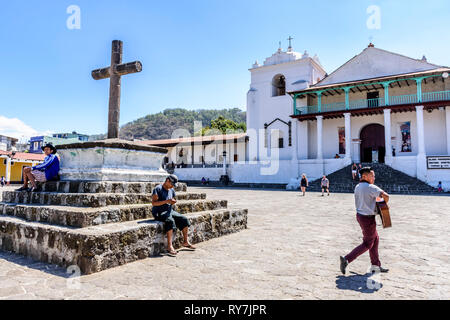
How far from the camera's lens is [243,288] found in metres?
2.49

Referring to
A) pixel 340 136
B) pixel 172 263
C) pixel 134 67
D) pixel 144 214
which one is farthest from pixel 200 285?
pixel 340 136

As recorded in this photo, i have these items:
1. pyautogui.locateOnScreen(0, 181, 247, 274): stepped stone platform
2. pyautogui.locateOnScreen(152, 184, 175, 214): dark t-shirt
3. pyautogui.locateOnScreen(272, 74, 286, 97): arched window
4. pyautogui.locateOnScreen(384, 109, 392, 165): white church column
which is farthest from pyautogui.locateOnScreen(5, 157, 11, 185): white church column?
pyautogui.locateOnScreen(384, 109, 392, 165): white church column

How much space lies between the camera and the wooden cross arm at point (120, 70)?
4926 mm

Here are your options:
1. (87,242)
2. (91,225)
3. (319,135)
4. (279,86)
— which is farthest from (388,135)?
(87,242)

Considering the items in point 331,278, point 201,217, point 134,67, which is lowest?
point 331,278

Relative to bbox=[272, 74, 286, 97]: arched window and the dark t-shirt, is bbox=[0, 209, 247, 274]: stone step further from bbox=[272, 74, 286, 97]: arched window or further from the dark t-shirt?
bbox=[272, 74, 286, 97]: arched window

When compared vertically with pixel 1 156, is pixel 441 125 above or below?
above

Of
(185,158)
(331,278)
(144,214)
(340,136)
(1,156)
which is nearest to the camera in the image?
(331,278)

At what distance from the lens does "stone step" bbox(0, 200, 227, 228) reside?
3.25m

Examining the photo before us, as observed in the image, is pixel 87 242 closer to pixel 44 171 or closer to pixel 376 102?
pixel 44 171

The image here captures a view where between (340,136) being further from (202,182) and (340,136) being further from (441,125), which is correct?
(202,182)

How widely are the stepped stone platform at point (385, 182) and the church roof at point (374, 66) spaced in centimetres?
738

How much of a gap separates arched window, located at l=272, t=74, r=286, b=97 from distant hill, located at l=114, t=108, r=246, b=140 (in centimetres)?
5269

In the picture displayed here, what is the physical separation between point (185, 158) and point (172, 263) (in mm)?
31527
